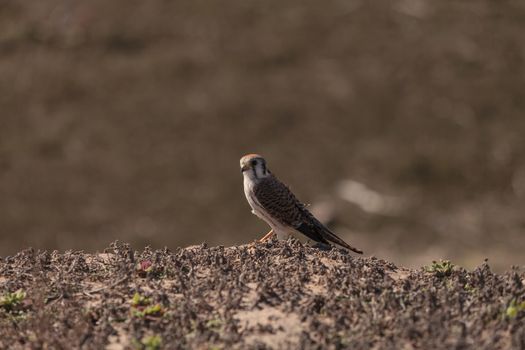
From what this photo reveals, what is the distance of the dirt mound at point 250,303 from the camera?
7.11 m

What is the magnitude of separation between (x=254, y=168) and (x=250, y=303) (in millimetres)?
4343

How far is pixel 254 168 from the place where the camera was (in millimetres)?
11984

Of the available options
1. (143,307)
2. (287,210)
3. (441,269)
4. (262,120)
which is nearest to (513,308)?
(441,269)

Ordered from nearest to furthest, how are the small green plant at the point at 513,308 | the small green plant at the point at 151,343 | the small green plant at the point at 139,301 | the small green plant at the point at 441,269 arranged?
1. the small green plant at the point at 151,343
2. the small green plant at the point at 513,308
3. the small green plant at the point at 139,301
4. the small green plant at the point at 441,269

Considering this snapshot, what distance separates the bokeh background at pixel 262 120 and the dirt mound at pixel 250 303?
18341mm

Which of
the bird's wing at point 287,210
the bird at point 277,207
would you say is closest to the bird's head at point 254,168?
the bird at point 277,207

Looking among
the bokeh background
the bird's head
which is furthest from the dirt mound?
the bokeh background

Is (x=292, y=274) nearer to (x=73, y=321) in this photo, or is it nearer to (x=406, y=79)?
(x=73, y=321)

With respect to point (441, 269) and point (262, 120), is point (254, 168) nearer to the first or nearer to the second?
point (441, 269)

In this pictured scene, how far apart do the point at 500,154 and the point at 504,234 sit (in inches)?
159

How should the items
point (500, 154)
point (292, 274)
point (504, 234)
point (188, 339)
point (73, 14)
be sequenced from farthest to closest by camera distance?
point (73, 14) → point (500, 154) → point (504, 234) → point (292, 274) → point (188, 339)

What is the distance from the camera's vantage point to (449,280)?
873 cm

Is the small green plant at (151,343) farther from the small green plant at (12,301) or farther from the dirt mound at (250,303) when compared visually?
the small green plant at (12,301)

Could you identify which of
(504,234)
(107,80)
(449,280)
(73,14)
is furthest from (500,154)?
(449,280)
